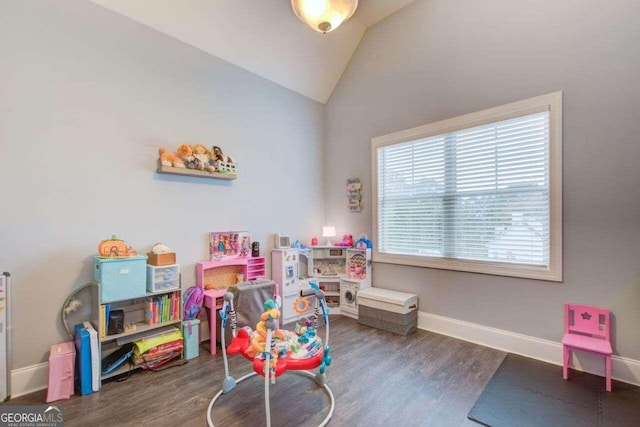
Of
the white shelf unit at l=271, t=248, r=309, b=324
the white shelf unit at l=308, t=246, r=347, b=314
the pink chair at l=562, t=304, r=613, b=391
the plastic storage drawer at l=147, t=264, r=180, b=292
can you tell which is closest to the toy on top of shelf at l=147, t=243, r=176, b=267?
the plastic storage drawer at l=147, t=264, r=180, b=292

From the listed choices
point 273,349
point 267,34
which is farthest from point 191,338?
point 267,34

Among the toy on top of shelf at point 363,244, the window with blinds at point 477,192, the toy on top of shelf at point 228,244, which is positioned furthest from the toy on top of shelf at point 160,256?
the window with blinds at point 477,192

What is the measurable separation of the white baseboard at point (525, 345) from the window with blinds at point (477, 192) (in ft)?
1.95

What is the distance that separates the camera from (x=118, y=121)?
2.62m

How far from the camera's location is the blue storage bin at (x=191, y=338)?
269 centimetres

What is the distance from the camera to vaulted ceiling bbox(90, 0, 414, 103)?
281cm

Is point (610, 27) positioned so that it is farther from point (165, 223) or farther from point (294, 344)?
point (165, 223)

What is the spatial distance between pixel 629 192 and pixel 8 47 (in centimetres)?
486

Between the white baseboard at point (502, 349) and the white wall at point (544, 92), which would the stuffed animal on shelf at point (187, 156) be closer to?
the white baseboard at point (502, 349)

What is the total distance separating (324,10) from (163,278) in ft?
8.18

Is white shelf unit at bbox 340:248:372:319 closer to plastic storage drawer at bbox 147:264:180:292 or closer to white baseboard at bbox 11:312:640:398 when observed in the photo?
white baseboard at bbox 11:312:640:398

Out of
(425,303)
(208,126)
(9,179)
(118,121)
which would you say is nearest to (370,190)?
(425,303)

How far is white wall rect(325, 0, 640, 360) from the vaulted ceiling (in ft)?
1.86

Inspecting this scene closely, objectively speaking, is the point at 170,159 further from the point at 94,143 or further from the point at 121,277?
the point at 121,277
